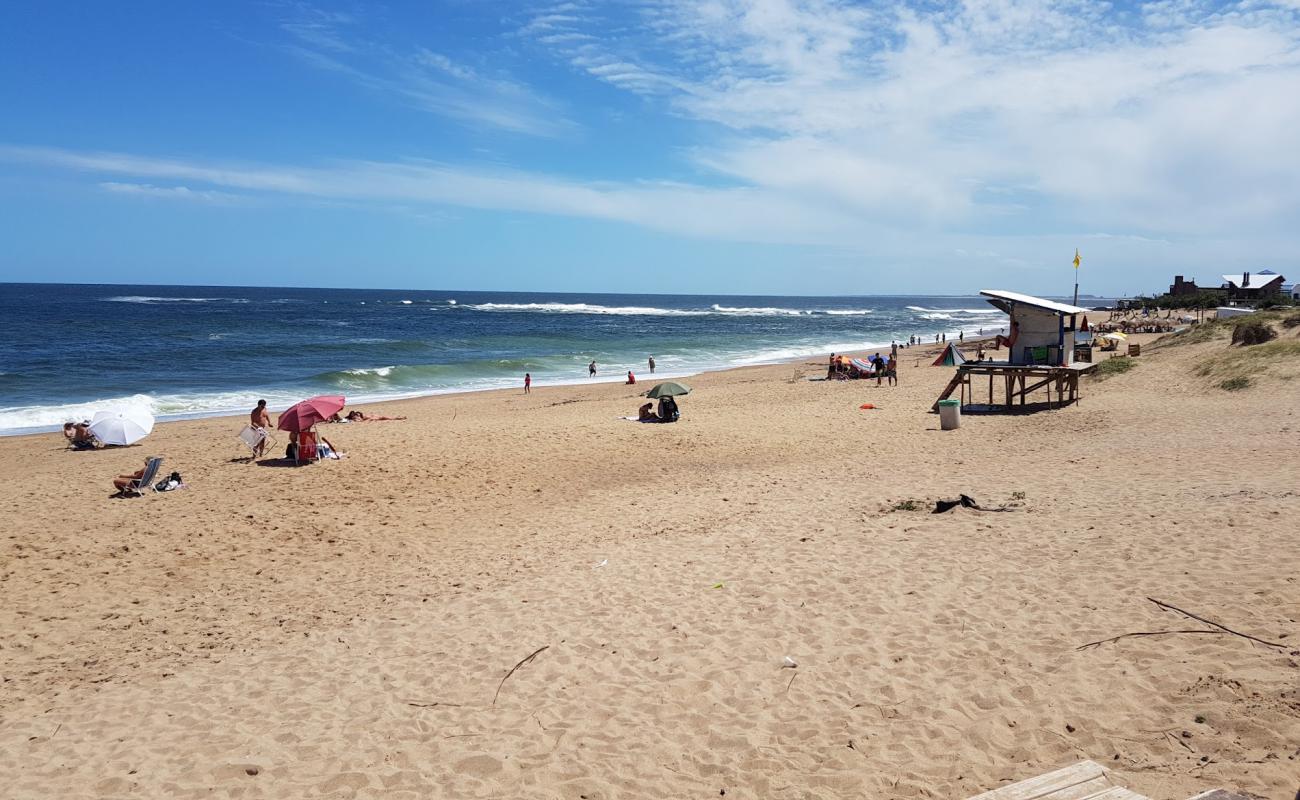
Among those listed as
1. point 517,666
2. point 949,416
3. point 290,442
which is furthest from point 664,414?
point 517,666

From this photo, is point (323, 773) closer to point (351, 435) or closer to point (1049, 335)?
point (351, 435)

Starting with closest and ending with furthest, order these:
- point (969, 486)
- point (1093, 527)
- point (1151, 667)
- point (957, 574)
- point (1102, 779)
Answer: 1. point (1102, 779)
2. point (1151, 667)
3. point (957, 574)
4. point (1093, 527)
5. point (969, 486)

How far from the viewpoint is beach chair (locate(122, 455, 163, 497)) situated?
12641 mm

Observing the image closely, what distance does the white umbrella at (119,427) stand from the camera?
1702 centimetres

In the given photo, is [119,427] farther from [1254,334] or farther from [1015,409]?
[1254,334]

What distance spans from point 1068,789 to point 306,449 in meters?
13.7

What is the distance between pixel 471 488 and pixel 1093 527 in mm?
8681

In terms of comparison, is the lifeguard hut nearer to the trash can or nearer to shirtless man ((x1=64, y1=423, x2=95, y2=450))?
the trash can

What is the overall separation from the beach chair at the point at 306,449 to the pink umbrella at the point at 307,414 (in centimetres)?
14

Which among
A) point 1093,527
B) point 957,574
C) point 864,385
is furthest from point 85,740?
point 864,385

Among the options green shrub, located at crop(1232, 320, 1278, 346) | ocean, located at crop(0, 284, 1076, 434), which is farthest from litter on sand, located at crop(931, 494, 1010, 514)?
ocean, located at crop(0, 284, 1076, 434)

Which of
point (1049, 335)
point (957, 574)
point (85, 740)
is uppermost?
point (1049, 335)

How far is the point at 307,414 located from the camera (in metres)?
14.5

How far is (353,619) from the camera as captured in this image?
296 inches
